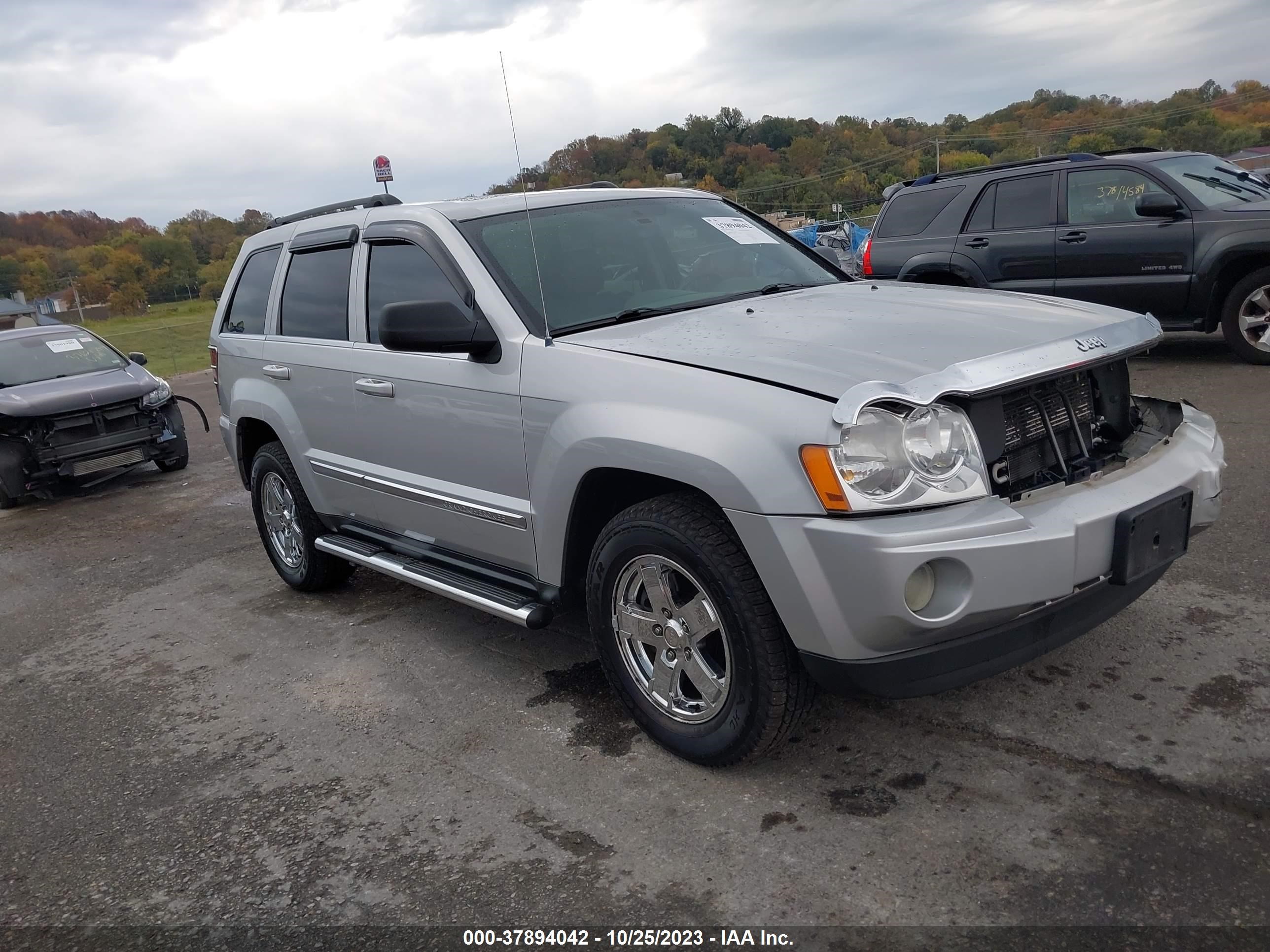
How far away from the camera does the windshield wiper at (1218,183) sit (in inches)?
333

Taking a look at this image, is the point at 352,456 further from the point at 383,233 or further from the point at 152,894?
the point at 152,894

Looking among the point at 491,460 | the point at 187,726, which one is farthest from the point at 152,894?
the point at 491,460

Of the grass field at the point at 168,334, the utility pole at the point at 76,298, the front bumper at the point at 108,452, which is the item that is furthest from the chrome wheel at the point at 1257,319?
the utility pole at the point at 76,298

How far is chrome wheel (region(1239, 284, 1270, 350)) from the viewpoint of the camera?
8.00m

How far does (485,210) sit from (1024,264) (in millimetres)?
6530

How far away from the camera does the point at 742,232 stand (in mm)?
4414

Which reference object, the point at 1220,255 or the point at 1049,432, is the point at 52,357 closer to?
the point at 1049,432

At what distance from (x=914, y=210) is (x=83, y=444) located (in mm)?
7933

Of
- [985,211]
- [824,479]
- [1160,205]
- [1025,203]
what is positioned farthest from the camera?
[985,211]

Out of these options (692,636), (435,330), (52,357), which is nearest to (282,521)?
(435,330)

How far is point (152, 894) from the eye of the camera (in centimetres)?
283

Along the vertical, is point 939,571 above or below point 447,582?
above

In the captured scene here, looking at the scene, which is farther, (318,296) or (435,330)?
(318,296)

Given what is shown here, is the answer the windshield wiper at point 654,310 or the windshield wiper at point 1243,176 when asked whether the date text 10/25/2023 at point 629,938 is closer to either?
the windshield wiper at point 654,310
